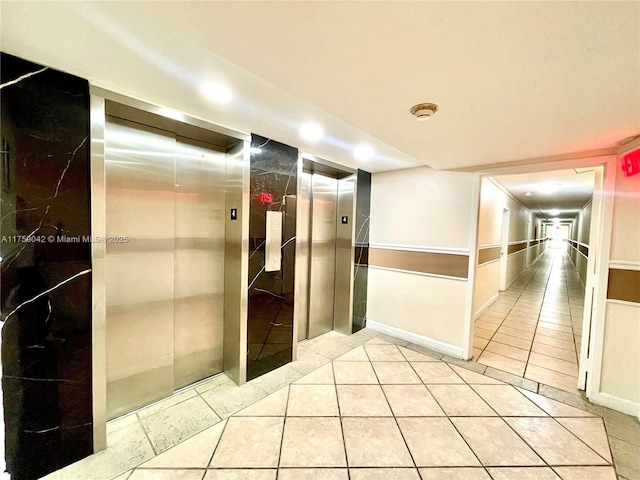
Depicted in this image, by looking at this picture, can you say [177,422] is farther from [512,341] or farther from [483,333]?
[512,341]

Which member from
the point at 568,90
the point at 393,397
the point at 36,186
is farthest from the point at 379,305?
the point at 36,186

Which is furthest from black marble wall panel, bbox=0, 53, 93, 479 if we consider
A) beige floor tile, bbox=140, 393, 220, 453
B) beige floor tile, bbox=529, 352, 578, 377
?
beige floor tile, bbox=529, 352, 578, 377

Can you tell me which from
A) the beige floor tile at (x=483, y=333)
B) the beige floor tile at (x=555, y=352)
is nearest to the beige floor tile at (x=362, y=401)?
the beige floor tile at (x=483, y=333)

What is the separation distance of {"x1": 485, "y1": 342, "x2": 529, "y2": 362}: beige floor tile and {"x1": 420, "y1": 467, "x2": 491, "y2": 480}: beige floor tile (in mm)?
1995

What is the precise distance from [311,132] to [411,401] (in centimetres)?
256

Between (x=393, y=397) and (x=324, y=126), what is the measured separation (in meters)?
2.47

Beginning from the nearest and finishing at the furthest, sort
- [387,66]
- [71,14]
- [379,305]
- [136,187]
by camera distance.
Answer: [71,14] < [387,66] < [136,187] < [379,305]

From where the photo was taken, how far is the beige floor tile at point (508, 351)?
3.07m

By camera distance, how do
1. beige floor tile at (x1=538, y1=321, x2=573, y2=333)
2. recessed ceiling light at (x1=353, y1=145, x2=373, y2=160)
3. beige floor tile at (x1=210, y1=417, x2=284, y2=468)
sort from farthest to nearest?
beige floor tile at (x1=538, y1=321, x2=573, y2=333) < recessed ceiling light at (x1=353, y1=145, x2=373, y2=160) < beige floor tile at (x1=210, y1=417, x2=284, y2=468)

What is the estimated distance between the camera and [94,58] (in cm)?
133

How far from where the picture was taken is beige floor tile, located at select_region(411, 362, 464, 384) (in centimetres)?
257

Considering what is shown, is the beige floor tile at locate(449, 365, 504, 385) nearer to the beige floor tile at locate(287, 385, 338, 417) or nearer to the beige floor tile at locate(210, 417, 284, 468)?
the beige floor tile at locate(287, 385, 338, 417)

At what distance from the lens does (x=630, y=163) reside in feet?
6.59

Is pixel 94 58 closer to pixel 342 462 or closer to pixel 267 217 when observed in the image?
pixel 267 217
